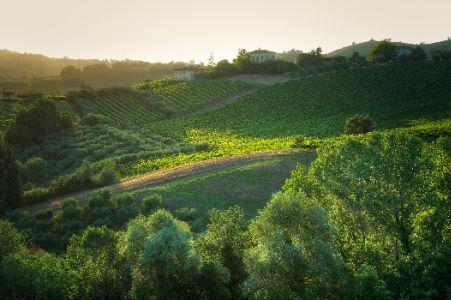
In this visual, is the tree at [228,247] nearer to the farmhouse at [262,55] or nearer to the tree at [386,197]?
the tree at [386,197]

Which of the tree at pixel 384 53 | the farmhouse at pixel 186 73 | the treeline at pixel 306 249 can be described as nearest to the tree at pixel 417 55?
the tree at pixel 384 53

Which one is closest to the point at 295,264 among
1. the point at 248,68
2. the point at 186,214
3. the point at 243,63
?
the point at 186,214

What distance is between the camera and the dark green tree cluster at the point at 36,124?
81.1 metres

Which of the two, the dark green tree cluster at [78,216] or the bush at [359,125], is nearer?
the dark green tree cluster at [78,216]

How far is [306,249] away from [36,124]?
7193 cm

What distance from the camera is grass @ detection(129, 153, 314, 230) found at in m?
47.4

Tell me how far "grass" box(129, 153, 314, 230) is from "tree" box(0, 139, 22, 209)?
13.6 metres

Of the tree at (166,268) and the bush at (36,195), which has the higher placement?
the tree at (166,268)

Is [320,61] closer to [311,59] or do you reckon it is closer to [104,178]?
[311,59]

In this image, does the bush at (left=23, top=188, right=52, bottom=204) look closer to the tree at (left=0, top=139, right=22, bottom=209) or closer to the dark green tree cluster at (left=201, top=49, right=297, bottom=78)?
the tree at (left=0, top=139, right=22, bottom=209)

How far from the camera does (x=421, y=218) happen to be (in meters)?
25.6

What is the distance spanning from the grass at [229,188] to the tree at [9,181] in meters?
13.6

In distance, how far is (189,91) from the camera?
129 m

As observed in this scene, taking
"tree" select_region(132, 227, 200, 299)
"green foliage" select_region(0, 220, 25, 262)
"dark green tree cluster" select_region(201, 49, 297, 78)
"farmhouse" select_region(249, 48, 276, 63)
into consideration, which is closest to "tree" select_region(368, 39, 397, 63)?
"dark green tree cluster" select_region(201, 49, 297, 78)
